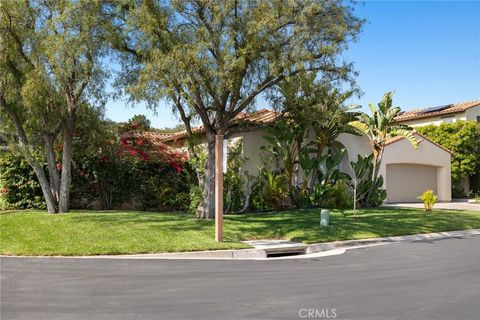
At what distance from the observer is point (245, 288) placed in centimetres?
719

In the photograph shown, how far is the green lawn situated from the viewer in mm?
10453

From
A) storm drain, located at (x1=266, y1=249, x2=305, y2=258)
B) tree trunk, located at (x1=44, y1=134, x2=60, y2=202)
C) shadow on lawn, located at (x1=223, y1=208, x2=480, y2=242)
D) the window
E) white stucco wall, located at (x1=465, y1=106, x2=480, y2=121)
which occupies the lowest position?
storm drain, located at (x1=266, y1=249, x2=305, y2=258)

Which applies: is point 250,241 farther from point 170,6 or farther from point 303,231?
point 170,6

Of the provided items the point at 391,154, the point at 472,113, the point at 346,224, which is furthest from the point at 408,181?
the point at 346,224

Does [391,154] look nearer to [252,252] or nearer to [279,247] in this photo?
[279,247]

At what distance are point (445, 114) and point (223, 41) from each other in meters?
25.8

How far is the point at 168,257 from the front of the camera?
395 inches

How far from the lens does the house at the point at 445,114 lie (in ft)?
109

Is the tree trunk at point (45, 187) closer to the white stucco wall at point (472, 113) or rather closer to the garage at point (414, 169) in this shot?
the garage at point (414, 169)

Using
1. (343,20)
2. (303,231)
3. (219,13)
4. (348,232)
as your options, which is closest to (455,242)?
(348,232)

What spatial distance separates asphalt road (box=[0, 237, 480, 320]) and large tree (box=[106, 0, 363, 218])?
5.31m

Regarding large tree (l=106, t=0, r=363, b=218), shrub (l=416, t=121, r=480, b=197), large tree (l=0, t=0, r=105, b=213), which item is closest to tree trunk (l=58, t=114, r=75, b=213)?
large tree (l=0, t=0, r=105, b=213)

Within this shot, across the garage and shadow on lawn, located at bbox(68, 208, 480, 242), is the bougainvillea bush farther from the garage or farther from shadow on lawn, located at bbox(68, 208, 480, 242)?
the garage

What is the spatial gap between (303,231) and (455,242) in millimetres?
4081
